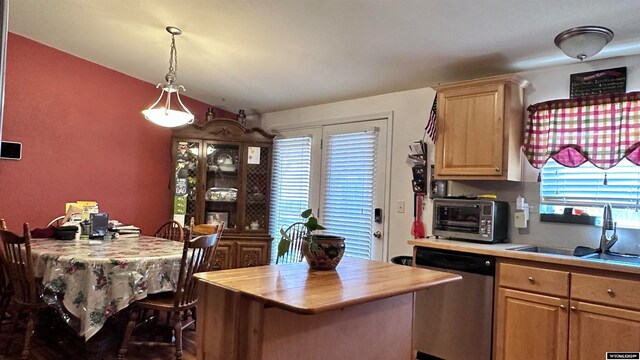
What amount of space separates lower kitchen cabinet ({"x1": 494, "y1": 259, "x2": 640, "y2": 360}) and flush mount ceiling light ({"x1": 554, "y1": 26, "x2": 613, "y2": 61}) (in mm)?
1200

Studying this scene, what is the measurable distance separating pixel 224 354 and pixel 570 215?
96.5 inches

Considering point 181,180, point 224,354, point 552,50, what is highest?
point 552,50

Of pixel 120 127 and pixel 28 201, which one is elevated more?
pixel 120 127

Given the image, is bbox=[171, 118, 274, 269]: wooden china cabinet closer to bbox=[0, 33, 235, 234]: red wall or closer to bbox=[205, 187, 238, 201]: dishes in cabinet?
bbox=[205, 187, 238, 201]: dishes in cabinet

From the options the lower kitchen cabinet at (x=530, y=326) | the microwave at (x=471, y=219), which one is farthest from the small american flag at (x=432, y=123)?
the lower kitchen cabinet at (x=530, y=326)

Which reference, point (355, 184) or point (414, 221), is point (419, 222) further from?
point (355, 184)

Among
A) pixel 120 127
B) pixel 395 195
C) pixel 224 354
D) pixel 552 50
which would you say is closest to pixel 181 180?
pixel 120 127

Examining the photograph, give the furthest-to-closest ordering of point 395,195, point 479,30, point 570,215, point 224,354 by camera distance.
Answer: point 395,195 → point 570,215 → point 479,30 → point 224,354

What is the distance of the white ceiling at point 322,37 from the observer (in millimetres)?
2365

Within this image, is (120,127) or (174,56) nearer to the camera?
(174,56)

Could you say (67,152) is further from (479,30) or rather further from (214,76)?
(479,30)

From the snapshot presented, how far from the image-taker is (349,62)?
3311mm

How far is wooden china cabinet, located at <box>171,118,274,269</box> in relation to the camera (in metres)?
4.59

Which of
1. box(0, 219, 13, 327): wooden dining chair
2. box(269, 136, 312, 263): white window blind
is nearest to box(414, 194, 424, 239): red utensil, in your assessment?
box(269, 136, 312, 263): white window blind
